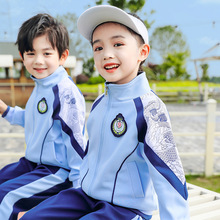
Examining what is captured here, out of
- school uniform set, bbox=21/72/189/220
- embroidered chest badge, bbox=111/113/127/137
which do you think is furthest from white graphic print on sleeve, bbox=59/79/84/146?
embroidered chest badge, bbox=111/113/127/137

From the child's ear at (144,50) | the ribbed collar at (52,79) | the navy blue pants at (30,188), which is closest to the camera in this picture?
the child's ear at (144,50)

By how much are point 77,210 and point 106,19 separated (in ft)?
3.20

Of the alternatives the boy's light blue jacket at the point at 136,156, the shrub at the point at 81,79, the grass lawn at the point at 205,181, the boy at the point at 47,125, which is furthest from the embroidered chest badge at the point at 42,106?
the shrub at the point at 81,79

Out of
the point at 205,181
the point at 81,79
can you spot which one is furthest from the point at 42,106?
the point at 81,79

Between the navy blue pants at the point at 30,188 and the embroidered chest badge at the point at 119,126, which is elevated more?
the embroidered chest badge at the point at 119,126

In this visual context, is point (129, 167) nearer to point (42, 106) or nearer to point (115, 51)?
point (115, 51)

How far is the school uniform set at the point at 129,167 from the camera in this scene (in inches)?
50.6

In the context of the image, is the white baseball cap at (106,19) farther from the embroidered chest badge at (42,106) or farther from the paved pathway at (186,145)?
the paved pathway at (186,145)

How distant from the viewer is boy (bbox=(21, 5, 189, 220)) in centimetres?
131

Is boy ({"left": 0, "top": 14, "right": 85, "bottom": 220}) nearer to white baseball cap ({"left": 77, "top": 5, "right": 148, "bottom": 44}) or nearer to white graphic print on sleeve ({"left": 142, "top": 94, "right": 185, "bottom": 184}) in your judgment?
white baseball cap ({"left": 77, "top": 5, "right": 148, "bottom": 44})

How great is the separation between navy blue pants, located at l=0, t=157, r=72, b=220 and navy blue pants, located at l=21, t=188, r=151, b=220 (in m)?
0.33

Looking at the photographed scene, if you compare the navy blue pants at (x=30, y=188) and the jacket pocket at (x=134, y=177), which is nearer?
the jacket pocket at (x=134, y=177)

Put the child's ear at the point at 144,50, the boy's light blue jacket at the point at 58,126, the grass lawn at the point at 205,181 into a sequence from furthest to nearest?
the grass lawn at the point at 205,181 → the boy's light blue jacket at the point at 58,126 → the child's ear at the point at 144,50

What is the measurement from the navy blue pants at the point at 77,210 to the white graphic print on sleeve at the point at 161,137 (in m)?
0.33
